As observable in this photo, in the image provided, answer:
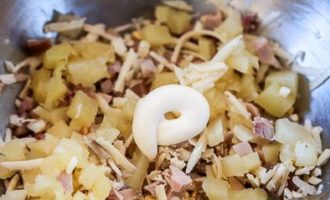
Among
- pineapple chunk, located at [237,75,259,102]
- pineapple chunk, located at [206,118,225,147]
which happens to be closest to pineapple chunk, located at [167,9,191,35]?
pineapple chunk, located at [237,75,259,102]

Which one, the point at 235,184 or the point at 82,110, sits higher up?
the point at 82,110

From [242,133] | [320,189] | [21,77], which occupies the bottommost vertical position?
[320,189]

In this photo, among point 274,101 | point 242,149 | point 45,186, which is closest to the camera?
point 45,186

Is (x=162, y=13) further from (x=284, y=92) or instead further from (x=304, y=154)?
(x=304, y=154)

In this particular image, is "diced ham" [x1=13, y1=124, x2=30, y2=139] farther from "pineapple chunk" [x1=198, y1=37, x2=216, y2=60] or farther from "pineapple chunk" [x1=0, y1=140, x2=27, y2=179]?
"pineapple chunk" [x1=198, y1=37, x2=216, y2=60]

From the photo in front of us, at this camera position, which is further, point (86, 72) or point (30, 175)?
point (86, 72)

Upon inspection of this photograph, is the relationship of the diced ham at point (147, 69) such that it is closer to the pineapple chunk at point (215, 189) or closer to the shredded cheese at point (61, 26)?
the shredded cheese at point (61, 26)

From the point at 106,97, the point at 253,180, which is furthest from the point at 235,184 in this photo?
the point at 106,97

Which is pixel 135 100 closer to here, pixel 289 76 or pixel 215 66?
pixel 215 66
